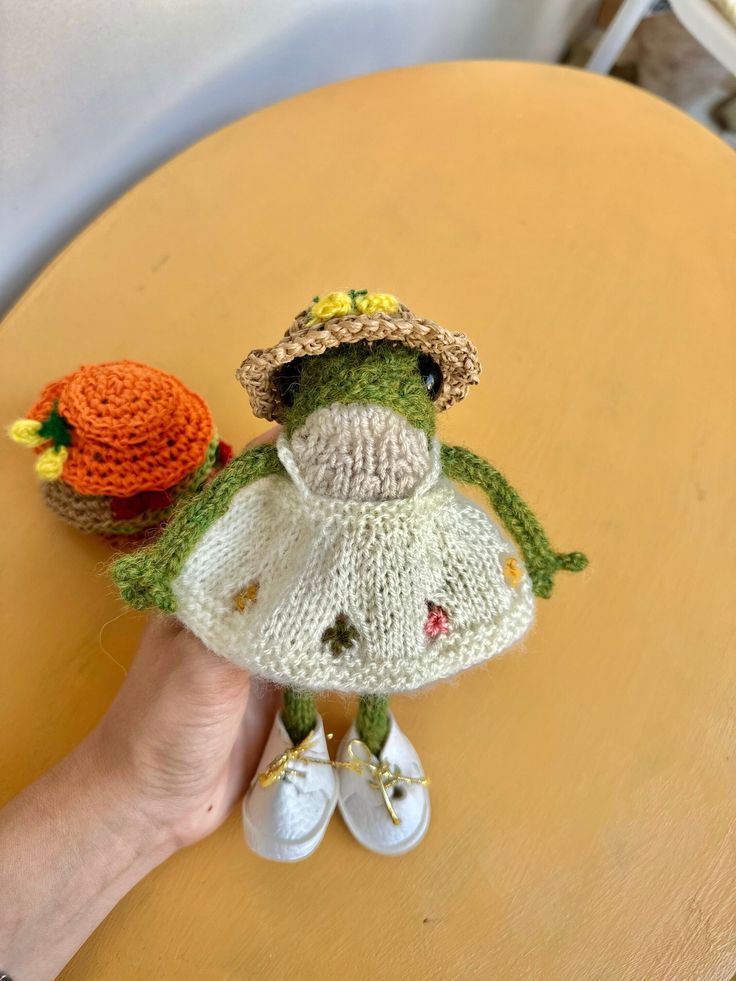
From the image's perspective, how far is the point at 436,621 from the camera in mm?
420

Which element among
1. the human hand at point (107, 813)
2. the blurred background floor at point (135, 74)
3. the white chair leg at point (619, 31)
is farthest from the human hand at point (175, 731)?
the white chair leg at point (619, 31)

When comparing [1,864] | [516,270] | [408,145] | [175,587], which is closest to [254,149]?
[408,145]

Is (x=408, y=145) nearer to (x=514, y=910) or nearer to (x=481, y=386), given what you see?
(x=481, y=386)

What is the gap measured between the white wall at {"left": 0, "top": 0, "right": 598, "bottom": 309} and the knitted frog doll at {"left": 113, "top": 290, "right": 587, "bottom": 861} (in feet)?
1.58

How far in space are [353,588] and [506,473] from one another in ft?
1.18

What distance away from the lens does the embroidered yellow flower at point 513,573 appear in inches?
17.2

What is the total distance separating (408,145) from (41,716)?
31.2 inches

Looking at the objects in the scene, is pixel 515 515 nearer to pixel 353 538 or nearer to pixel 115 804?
pixel 353 538

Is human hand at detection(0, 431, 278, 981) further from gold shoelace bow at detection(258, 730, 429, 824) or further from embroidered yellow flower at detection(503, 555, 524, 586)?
embroidered yellow flower at detection(503, 555, 524, 586)

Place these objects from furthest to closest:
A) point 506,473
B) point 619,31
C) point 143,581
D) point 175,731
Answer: point 619,31 → point 506,473 → point 175,731 → point 143,581

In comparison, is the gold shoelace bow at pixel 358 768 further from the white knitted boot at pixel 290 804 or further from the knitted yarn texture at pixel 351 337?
the knitted yarn texture at pixel 351 337

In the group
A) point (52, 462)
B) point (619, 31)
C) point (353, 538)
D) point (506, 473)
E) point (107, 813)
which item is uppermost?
point (619, 31)

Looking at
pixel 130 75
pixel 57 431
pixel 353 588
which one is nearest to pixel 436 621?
pixel 353 588

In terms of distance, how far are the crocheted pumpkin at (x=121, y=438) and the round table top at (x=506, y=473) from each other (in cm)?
12
